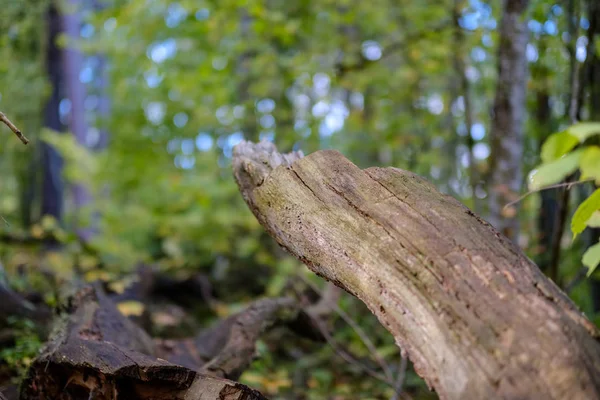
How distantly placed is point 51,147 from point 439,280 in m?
11.6

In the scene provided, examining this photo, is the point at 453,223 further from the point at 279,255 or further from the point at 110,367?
the point at 279,255

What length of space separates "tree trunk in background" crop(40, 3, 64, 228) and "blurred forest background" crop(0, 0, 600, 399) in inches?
1.6

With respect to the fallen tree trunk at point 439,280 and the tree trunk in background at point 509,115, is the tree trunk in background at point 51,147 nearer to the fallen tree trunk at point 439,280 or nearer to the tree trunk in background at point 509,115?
the tree trunk in background at point 509,115

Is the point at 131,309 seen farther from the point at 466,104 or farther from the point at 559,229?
the point at 466,104

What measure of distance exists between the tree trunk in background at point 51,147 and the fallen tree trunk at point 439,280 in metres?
10.2

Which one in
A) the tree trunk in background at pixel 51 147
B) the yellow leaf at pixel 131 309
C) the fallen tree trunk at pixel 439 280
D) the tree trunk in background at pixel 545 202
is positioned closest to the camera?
the fallen tree trunk at pixel 439 280

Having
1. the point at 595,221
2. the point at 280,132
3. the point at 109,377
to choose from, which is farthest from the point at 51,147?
the point at 595,221

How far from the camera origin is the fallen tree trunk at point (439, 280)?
4.85 ft

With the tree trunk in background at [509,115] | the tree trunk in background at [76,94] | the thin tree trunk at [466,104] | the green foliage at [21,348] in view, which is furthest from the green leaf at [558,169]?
the tree trunk in background at [76,94]

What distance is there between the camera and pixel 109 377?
7.27 ft

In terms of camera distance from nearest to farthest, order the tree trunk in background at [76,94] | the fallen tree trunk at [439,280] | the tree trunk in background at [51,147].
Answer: the fallen tree trunk at [439,280], the tree trunk in background at [51,147], the tree trunk in background at [76,94]

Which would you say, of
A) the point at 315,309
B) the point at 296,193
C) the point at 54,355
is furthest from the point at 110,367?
the point at 315,309

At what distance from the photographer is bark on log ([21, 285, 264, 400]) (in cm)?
218

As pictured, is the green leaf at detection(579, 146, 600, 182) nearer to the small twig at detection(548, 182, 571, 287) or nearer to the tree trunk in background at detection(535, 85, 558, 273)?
the small twig at detection(548, 182, 571, 287)
